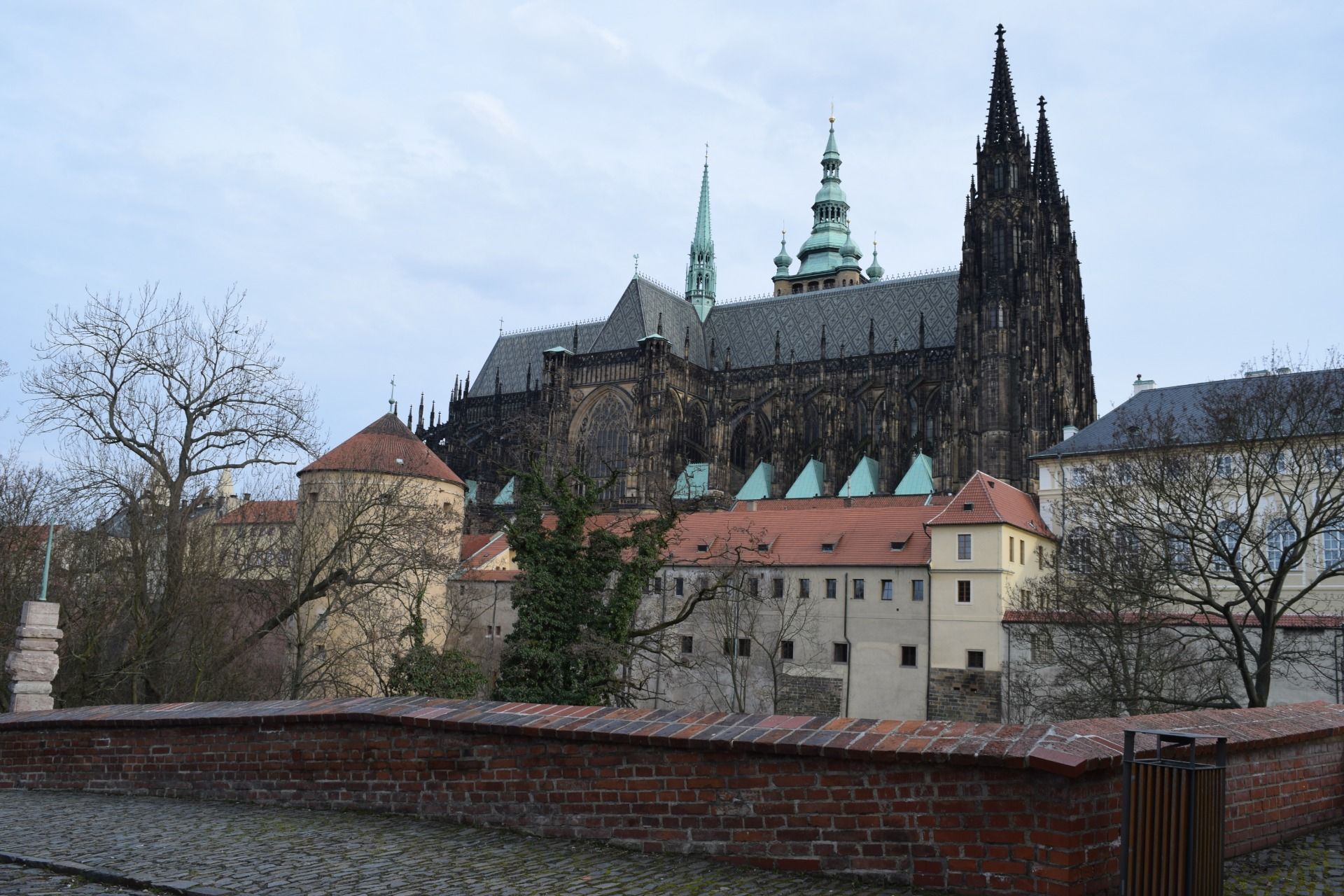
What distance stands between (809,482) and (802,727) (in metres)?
57.8

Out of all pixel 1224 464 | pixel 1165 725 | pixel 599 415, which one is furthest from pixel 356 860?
pixel 599 415

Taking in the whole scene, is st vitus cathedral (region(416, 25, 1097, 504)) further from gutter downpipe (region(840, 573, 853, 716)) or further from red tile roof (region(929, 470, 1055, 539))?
gutter downpipe (region(840, 573, 853, 716))

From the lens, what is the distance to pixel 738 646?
41688mm

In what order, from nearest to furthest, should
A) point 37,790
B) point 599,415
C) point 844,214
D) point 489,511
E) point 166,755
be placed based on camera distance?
point 166,755
point 37,790
point 489,511
point 599,415
point 844,214

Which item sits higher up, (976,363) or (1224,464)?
(976,363)

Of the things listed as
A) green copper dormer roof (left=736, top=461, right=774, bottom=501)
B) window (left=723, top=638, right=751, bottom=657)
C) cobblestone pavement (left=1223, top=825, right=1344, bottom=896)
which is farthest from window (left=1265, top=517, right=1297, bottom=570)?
green copper dormer roof (left=736, top=461, right=774, bottom=501)

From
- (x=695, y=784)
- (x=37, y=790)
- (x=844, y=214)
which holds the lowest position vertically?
(x=37, y=790)

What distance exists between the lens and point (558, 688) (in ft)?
73.2

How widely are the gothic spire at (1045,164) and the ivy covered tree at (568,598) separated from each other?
52.7 meters

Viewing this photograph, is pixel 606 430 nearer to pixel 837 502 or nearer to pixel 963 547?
pixel 837 502

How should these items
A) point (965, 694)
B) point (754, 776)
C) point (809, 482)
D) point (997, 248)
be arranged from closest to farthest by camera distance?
1. point (754, 776)
2. point (965, 694)
3. point (997, 248)
4. point (809, 482)

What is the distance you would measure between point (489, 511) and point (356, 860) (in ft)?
182

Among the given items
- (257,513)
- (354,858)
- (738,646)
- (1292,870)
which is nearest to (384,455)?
(257,513)

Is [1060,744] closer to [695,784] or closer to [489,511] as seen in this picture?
[695,784]
